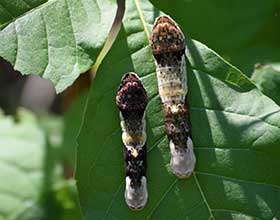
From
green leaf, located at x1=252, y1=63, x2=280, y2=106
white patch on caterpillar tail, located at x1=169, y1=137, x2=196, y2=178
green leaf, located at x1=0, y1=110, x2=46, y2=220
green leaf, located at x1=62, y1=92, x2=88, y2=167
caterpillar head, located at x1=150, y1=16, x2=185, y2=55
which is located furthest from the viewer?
green leaf, located at x1=62, y1=92, x2=88, y2=167

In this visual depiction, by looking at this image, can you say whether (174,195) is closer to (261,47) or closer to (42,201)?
(261,47)

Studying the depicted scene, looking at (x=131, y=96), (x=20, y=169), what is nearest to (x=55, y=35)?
(x=131, y=96)

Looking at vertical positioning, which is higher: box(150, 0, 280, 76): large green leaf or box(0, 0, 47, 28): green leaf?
box(0, 0, 47, 28): green leaf

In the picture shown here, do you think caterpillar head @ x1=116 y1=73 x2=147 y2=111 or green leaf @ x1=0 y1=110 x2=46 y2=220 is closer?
caterpillar head @ x1=116 y1=73 x2=147 y2=111

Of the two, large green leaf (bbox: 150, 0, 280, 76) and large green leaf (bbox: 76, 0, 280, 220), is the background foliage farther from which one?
large green leaf (bbox: 150, 0, 280, 76)

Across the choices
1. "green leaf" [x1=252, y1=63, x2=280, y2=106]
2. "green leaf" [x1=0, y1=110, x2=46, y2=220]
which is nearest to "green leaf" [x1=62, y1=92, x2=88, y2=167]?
"green leaf" [x1=0, y1=110, x2=46, y2=220]

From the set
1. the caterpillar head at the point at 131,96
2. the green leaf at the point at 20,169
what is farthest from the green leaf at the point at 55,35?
the green leaf at the point at 20,169
